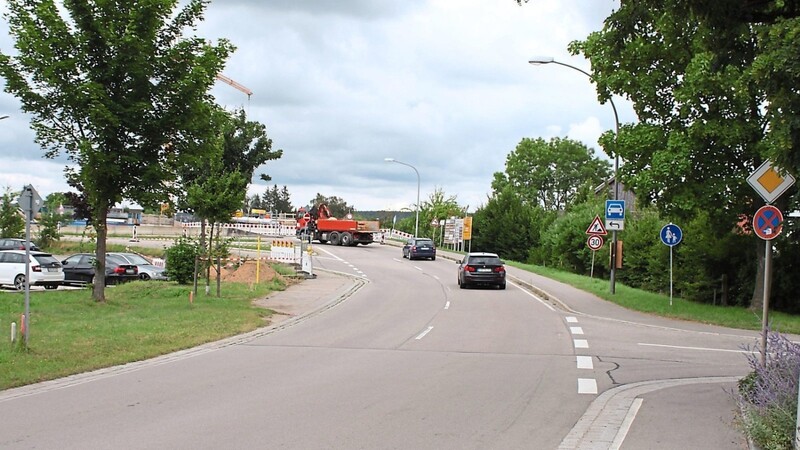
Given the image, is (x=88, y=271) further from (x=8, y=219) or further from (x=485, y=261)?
(x=8, y=219)

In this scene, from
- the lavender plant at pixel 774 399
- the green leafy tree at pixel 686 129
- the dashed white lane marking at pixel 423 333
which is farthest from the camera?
the green leafy tree at pixel 686 129

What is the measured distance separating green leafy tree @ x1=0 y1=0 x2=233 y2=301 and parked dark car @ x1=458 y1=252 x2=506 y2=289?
14487 mm

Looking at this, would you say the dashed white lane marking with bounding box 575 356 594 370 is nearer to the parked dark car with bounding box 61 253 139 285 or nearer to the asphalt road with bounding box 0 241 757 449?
the asphalt road with bounding box 0 241 757 449

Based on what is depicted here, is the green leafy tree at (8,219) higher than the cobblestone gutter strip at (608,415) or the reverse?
higher

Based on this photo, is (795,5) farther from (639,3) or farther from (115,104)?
(115,104)

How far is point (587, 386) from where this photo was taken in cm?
1123

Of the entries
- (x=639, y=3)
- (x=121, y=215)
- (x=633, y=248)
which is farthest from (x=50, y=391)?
(x=121, y=215)

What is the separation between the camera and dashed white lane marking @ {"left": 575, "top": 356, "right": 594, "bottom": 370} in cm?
1326

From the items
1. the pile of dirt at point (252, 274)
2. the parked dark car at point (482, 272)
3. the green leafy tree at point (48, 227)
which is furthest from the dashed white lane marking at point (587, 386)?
the green leafy tree at point (48, 227)

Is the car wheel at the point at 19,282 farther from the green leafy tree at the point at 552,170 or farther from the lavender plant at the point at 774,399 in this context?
the green leafy tree at the point at 552,170

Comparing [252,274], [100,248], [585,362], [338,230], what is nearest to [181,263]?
[252,274]

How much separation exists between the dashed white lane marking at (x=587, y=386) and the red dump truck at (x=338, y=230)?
5047 centimetres

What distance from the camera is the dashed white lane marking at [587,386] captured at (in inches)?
426

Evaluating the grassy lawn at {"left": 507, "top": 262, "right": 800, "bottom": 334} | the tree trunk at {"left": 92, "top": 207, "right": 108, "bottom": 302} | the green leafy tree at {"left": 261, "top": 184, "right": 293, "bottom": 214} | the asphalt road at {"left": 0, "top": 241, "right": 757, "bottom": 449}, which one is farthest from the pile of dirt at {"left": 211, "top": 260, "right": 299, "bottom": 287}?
the green leafy tree at {"left": 261, "top": 184, "right": 293, "bottom": 214}
